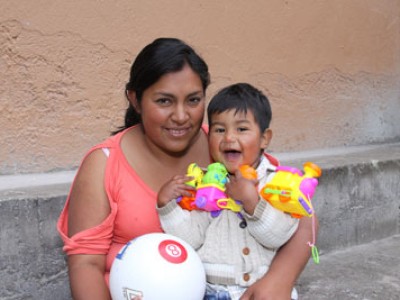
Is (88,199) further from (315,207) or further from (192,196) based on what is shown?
(315,207)

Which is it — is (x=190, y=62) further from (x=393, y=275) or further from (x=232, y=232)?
(x=393, y=275)

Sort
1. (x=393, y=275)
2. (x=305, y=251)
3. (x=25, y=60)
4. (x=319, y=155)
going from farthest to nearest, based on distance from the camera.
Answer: (x=319, y=155) < (x=393, y=275) < (x=25, y=60) < (x=305, y=251)

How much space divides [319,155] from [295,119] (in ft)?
1.17

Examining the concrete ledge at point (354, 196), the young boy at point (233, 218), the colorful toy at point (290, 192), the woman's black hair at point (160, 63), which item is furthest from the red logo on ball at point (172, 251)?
the concrete ledge at point (354, 196)

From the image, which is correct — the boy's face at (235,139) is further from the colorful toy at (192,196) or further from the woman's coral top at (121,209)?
the woman's coral top at (121,209)

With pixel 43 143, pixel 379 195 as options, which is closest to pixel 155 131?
pixel 43 143

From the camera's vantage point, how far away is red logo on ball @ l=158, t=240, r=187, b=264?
1882 millimetres

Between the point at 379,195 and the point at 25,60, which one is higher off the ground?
the point at 25,60

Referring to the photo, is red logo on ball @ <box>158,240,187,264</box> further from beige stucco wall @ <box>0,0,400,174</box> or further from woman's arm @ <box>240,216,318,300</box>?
beige stucco wall @ <box>0,0,400,174</box>

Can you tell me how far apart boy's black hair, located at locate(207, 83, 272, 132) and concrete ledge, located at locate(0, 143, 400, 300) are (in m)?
0.99

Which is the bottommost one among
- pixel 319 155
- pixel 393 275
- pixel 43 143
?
pixel 393 275

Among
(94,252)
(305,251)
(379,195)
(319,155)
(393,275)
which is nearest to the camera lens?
(94,252)

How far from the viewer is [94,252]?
2037 millimetres

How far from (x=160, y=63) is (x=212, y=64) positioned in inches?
74.7
